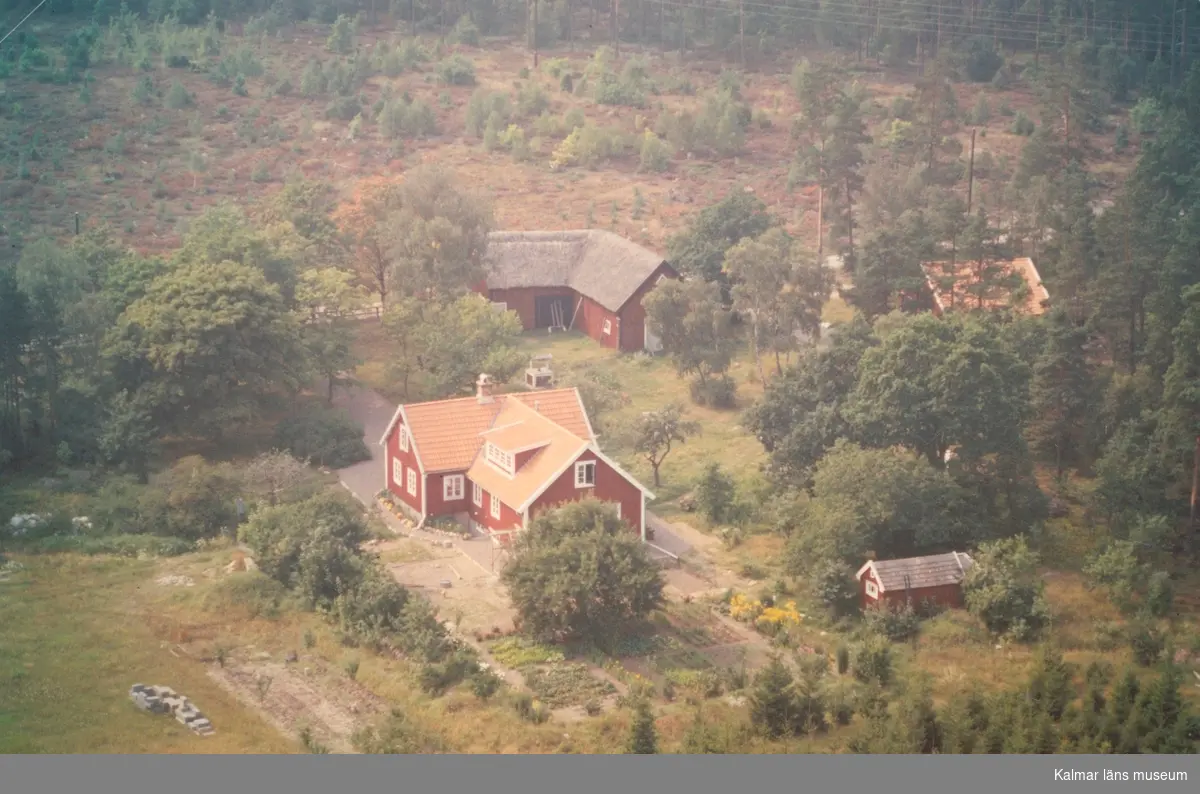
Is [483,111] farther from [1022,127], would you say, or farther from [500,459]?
[500,459]

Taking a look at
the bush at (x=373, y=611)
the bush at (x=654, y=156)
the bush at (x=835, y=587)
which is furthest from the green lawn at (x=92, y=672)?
the bush at (x=654, y=156)

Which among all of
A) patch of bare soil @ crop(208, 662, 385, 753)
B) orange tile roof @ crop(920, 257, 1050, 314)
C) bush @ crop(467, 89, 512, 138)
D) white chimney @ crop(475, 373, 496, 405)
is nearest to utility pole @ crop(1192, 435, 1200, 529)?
orange tile roof @ crop(920, 257, 1050, 314)

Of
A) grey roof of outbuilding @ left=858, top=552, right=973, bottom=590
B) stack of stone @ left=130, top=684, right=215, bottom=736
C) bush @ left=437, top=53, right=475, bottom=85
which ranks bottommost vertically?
stack of stone @ left=130, top=684, right=215, bottom=736

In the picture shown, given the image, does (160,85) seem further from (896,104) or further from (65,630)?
(65,630)

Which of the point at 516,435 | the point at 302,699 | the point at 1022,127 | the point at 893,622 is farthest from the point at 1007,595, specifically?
the point at 1022,127

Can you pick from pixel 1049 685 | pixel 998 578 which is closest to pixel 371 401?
pixel 998 578

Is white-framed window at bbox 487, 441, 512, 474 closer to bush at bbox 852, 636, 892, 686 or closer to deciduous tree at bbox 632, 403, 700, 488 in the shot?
deciduous tree at bbox 632, 403, 700, 488
